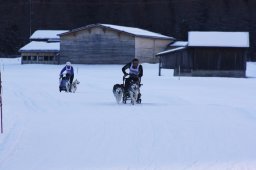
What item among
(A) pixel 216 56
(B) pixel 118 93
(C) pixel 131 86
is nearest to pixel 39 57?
(A) pixel 216 56

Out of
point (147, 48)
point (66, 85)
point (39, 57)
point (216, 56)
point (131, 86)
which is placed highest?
point (147, 48)

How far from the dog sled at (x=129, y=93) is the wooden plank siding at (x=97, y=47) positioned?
43.5 metres

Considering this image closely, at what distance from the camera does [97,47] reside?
212ft

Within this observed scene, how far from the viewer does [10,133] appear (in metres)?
11.6

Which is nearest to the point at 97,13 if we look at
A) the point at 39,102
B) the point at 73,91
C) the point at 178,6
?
the point at 178,6

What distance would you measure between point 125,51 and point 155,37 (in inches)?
197

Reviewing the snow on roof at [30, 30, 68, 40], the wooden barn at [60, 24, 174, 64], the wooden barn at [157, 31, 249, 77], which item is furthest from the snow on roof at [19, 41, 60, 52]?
the wooden barn at [157, 31, 249, 77]

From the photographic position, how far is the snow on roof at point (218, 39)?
1908 inches

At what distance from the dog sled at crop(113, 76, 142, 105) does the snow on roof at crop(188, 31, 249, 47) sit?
96.8 ft

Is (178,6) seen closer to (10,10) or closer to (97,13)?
(97,13)

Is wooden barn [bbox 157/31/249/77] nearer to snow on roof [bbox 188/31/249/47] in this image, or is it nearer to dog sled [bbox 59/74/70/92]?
snow on roof [bbox 188/31/249/47]

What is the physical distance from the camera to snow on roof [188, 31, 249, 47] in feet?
159

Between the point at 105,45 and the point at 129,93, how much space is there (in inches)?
1787

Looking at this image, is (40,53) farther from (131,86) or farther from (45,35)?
(131,86)
